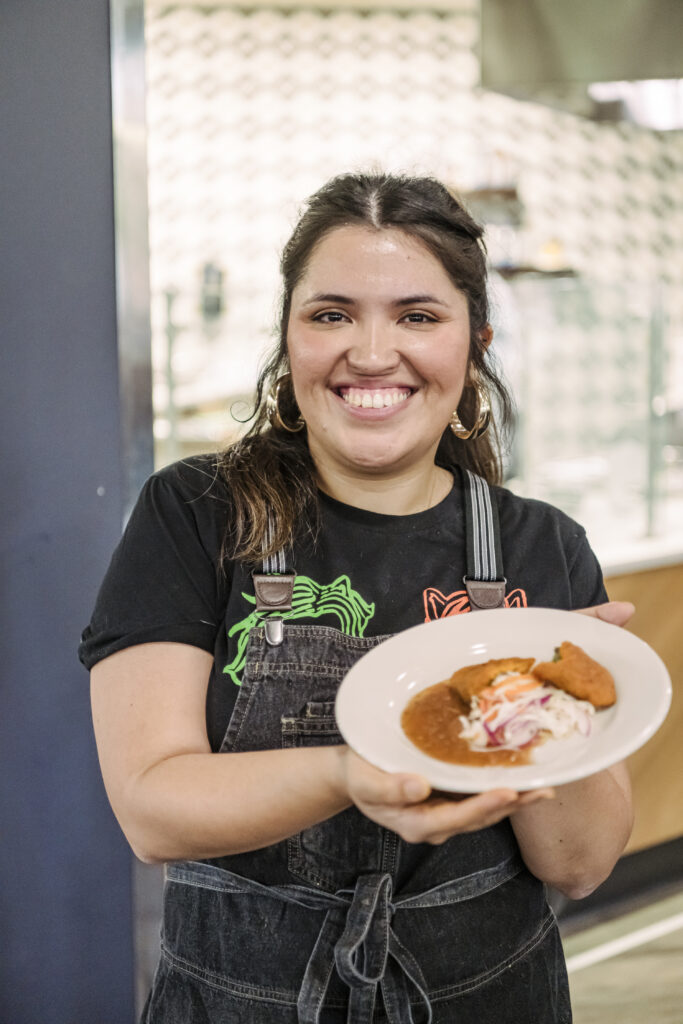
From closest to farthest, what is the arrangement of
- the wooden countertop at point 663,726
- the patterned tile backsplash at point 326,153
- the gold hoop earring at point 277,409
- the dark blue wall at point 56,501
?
the gold hoop earring at point 277,409 → the dark blue wall at point 56,501 → the wooden countertop at point 663,726 → the patterned tile backsplash at point 326,153

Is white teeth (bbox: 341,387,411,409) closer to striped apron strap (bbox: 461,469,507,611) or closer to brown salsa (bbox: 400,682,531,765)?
striped apron strap (bbox: 461,469,507,611)

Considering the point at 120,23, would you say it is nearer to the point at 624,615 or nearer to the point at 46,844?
the point at 624,615

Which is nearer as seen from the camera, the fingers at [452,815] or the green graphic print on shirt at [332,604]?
the fingers at [452,815]

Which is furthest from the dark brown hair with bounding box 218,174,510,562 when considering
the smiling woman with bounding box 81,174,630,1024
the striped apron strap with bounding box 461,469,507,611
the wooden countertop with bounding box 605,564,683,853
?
the wooden countertop with bounding box 605,564,683,853

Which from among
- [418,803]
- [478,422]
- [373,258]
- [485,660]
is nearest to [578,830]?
[485,660]

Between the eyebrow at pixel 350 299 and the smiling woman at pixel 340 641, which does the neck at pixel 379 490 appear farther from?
the eyebrow at pixel 350 299

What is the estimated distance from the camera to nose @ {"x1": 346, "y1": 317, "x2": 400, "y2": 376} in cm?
114

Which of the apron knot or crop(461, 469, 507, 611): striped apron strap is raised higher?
crop(461, 469, 507, 611): striped apron strap

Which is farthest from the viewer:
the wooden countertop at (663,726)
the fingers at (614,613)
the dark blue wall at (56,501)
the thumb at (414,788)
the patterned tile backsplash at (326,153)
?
the patterned tile backsplash at (326,153)

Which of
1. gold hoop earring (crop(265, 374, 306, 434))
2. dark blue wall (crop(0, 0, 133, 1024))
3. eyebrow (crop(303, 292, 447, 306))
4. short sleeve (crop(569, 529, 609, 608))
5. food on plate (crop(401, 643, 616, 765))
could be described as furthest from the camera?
dark blue wall (crop(0, 0, 133, 1024))

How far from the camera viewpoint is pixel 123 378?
1620 millimetres

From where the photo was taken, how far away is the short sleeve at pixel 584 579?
4.15ft

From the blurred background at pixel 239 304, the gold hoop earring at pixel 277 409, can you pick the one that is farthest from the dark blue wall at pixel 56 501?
the gold hoop earring at pixel 277 409

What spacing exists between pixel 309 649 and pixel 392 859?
0.84 ft
